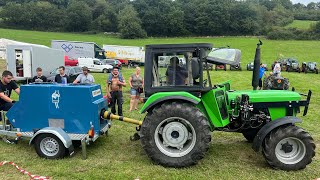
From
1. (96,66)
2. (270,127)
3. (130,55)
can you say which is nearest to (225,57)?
(270,127)

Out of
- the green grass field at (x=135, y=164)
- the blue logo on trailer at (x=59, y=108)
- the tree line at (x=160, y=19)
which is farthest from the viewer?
the tree line at (x=160, y=19)

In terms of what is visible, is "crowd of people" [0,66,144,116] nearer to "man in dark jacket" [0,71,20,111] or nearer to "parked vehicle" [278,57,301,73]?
"man in dark jacket" [0,71,20,111]

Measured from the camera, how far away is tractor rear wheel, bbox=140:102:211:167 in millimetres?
4840

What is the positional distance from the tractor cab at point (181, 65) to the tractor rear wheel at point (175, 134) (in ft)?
1.21

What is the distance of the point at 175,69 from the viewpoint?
5105 mm

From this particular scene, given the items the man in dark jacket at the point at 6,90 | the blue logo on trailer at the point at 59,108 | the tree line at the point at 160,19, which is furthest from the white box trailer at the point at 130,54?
the tree line at the point at 160,19

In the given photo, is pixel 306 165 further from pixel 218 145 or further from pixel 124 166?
pixel 124 166

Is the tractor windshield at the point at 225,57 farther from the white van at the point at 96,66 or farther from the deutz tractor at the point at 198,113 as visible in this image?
the white van at the point at 96,66

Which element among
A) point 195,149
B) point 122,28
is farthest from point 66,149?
point 122,28

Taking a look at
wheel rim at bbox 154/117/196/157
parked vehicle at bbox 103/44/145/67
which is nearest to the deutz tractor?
wheel rim at bbox 154/117/196/157

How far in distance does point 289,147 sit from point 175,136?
6.23 ft

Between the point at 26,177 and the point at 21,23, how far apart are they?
82.2 meters

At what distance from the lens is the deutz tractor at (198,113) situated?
4863mm

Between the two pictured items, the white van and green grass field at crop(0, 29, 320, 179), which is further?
the white van
